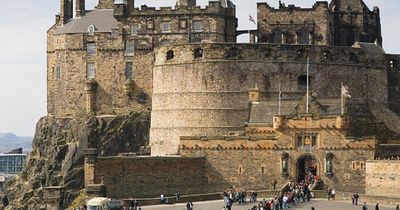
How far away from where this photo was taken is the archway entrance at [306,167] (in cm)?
5725

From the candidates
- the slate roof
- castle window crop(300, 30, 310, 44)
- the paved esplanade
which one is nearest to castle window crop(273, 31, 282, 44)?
castle window crop(300, 30, 310, 44)

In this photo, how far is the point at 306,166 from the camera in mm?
58156

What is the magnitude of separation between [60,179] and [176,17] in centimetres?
1529

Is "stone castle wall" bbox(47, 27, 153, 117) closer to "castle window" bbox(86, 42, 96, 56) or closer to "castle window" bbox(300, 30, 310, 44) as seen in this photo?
"castle window" bbox(86, 42, 96, 56)

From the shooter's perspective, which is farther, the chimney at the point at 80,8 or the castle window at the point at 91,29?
the chimney at the point at 80,8

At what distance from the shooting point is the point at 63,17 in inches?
3049

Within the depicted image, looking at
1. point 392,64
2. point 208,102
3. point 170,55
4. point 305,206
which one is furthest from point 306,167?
point 392,64

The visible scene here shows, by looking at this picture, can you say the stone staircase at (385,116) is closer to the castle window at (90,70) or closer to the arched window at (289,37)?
the arched window at (289,37)

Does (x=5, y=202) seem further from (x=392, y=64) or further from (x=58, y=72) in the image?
(x=392, y=64)

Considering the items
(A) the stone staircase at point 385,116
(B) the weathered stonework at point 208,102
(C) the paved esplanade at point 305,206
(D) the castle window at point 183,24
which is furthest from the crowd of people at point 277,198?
(D) the castle window at point 183,24

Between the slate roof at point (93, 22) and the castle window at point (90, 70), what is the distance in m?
2.88

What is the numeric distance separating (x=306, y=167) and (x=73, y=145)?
21481mm

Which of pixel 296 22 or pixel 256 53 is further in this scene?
pixel 296 22

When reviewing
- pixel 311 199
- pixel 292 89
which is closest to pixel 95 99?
pixel 292 89
